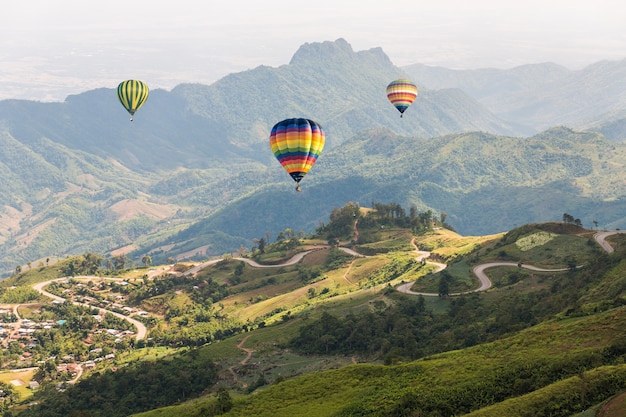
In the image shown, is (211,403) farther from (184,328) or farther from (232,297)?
(232,297)

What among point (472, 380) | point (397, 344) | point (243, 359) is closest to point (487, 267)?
point (397, 344)

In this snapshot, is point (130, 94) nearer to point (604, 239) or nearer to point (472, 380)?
point (604, 239)

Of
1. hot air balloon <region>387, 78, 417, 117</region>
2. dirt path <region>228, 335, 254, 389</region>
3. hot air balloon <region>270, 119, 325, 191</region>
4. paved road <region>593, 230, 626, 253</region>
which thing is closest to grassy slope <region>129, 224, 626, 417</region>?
dirt path <region>228, 335, 254, 389</region>

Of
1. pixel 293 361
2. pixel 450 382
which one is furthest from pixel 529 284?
pixel 450 382

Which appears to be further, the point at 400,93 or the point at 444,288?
the point at 400,93

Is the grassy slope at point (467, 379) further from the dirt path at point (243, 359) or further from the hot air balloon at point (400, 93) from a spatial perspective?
the hot air balloon at point (400, 93)

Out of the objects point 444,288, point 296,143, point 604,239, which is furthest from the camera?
point 604,239

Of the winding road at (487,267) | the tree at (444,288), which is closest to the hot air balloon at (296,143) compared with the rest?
the tree at (444,288)

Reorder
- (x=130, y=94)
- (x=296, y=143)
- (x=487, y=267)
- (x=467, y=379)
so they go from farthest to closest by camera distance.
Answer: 1. (x=130, y=94)
2. (x=487, y=267)
3. (x=296, y=143)
4. (x=467, y=379)

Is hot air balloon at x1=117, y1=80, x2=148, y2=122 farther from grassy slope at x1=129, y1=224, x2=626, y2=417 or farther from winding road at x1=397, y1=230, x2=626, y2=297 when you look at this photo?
grassy slope at x1=129, y1=224, x2=626, y2=417
